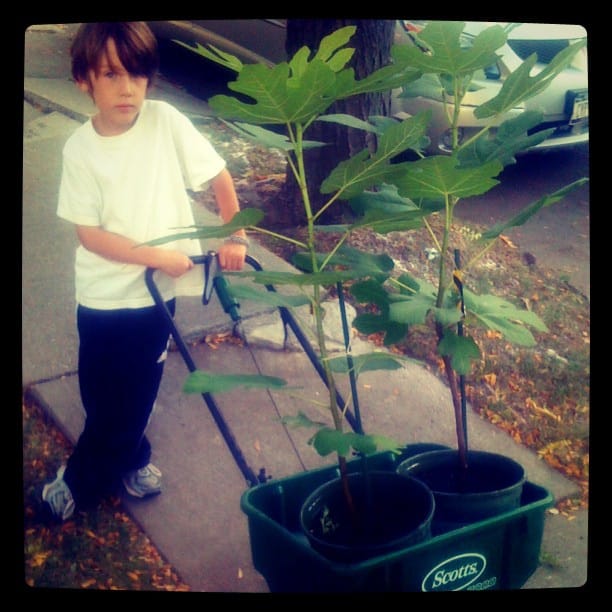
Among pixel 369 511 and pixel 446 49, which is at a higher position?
pixel 446 49

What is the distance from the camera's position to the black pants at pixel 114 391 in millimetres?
2137

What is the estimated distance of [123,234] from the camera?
2.02 meters

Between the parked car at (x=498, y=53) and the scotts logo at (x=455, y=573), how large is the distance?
0.93 m

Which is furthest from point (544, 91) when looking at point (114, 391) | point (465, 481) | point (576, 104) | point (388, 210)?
point (114, 391)

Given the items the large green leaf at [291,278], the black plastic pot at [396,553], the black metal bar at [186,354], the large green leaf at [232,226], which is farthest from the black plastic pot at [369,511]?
the large green leaf at [232,226]

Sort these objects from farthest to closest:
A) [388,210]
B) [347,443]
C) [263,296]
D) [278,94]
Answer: [388,210]
[263,296]
[347,443]
[278,94]

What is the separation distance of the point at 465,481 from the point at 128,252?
948 mm

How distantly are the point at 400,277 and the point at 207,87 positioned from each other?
2.05ft

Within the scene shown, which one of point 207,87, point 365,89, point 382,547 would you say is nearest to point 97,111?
point 207,87

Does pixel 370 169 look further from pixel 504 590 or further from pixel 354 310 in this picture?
pixel 504 590

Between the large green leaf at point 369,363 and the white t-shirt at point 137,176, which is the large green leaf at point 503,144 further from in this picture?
the white t-shirt at point 137,176

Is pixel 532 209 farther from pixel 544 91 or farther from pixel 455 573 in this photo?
pixel 455 573

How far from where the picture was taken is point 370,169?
1.75 metres

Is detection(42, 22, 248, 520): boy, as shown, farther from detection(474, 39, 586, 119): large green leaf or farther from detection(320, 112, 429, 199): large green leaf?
detection(474, 39, 586, 119): large green leaf
